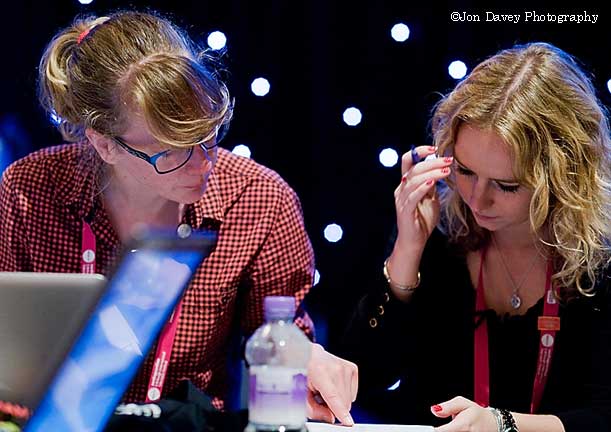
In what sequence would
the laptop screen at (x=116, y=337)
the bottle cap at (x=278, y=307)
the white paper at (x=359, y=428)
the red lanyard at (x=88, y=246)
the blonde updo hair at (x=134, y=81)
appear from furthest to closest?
the red lanyard at (x=88, y=246) → the blonde updo hair at (x=134, y=81) → the white paper at (x=359, y=428) → the bottle cap at (x=278, y=307) → the laptop screen at (x=116, y=337)

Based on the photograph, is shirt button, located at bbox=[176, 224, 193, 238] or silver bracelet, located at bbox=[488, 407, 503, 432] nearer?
silver bracelet, located at bbox=[488, 407, 503, 432]

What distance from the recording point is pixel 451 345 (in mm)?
2166

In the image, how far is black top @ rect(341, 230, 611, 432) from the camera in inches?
79.9

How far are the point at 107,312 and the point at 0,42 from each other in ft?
4.80

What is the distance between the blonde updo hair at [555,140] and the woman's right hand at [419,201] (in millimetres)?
61

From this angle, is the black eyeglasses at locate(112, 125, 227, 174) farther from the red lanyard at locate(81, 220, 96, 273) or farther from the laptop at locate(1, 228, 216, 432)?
the laptop at locate(1, 228, 216, 432)

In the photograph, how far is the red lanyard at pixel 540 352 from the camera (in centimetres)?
204

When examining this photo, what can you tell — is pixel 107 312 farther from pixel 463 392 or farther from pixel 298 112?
pixel 298 112

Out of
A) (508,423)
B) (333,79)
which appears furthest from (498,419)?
(333,79)

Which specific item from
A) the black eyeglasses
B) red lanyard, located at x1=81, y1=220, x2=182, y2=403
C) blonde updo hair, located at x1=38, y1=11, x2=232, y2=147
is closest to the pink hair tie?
blonde updo hair, located at x1=38, y1=11, x2=232, y2=147

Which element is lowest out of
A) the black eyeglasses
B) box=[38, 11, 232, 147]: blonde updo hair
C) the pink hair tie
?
the black eyeglasses

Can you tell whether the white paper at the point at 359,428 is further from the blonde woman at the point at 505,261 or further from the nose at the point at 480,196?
the nose at the point at 480,196

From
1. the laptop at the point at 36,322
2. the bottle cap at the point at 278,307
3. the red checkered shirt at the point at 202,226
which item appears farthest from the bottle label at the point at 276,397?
the red checkered shirt at the point at 202,226

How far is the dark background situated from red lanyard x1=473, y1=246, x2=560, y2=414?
1.33 ft
